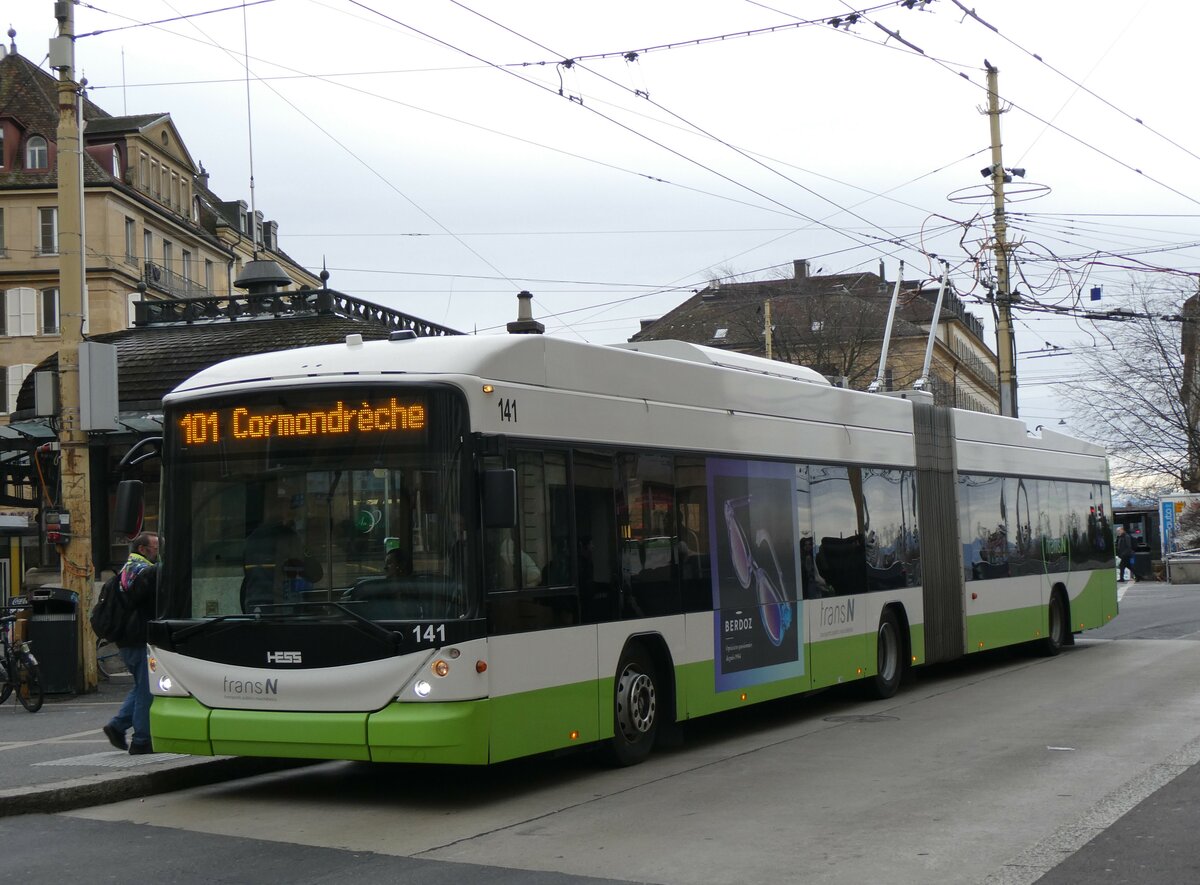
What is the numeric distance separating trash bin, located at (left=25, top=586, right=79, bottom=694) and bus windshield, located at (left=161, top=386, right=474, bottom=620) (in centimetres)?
747

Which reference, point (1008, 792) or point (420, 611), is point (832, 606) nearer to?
point (1008, 792)

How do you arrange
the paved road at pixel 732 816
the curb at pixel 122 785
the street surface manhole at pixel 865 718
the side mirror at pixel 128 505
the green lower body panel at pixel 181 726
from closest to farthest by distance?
the paved road at pixel 732 816, the curb at pixel 122 785, the green lower body panel at pixel 181 726, the side mirror at pixel 128 505, the street surface manhole at pixel 865 718

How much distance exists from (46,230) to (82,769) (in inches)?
2062

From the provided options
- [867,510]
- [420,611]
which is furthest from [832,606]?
[420,611]

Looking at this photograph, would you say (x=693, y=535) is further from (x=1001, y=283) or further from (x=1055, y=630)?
(x=1001, y=283)

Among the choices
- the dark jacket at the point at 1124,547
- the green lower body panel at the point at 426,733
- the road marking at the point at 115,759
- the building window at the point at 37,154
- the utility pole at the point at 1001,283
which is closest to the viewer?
the green lower body panel at the point at 426,733

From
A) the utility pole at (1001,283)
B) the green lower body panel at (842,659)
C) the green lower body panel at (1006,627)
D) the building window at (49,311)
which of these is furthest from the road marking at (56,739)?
the building window at (49,311)

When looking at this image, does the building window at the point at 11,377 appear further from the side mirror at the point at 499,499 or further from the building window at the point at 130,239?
the side mirror at the point at 499,499

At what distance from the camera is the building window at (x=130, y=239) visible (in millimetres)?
58875

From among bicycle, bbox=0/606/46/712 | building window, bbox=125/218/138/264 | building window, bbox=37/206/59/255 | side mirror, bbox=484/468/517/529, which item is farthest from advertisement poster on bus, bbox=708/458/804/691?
building window, bbox=37/206/59/255

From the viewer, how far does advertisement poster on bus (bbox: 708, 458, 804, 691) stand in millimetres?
11969

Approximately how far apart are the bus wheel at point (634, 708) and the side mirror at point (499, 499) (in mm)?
1965

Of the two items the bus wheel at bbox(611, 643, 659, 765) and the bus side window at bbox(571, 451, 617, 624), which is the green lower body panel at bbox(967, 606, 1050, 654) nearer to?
the bus wheel at bbox(611, 643, 659, 765)

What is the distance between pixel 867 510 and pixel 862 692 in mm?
1794
